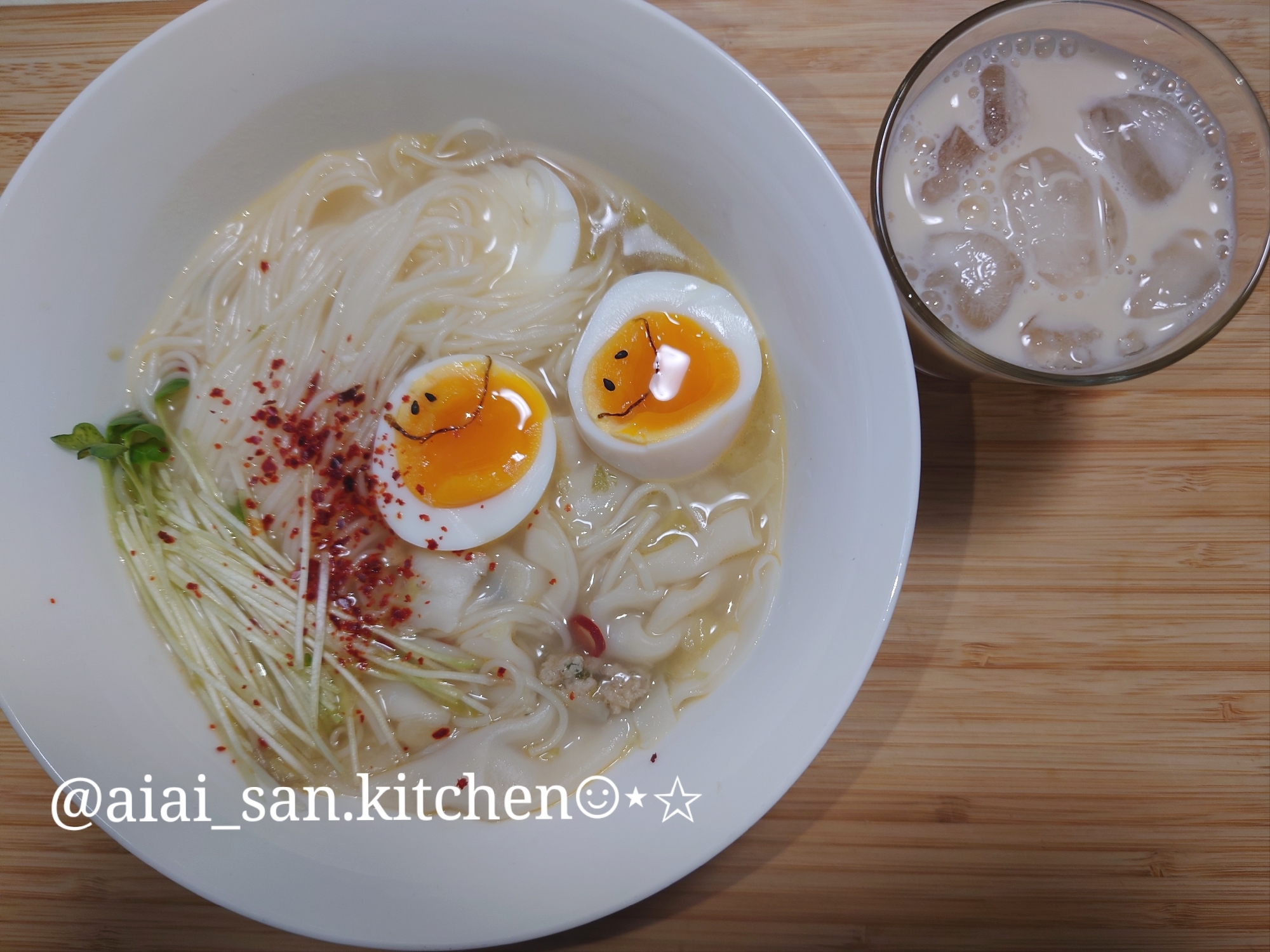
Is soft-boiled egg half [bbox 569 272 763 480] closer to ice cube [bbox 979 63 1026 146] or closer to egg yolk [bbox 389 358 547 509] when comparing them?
egg yolk [bbox 389 358 547 509]

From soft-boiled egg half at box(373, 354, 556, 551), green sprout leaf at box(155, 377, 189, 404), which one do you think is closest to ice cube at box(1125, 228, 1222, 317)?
soft-boiled egg half at box(373, 354, 556, 551)

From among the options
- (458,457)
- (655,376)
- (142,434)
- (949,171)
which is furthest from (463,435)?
(949,171)

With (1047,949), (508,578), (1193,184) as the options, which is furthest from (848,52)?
(1047,949)

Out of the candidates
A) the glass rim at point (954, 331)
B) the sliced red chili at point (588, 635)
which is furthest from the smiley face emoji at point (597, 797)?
the glass rim at point (954, 331)

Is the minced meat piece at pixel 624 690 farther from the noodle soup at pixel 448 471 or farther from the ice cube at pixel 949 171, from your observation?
the ice cube at pixel 949 171

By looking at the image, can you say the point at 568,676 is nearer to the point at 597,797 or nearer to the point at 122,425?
the point at 597,797
